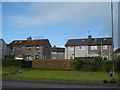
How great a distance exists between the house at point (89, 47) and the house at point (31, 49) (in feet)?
25.2

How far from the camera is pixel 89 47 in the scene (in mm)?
99688

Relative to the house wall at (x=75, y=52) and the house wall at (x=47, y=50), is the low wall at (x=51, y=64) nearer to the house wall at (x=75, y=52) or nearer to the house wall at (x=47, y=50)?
the house wall at (x=75, y=52)

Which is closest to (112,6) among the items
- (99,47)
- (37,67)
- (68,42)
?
(37,67)

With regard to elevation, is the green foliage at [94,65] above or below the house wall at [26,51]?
below

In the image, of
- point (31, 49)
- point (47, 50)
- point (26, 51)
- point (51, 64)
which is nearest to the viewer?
point (51, 64)

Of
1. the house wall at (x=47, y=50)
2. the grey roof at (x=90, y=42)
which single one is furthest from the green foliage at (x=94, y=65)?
the house wall at (x=47, y=50)

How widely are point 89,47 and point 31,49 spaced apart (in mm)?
19703

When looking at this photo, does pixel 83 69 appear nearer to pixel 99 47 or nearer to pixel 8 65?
pixel 8 65

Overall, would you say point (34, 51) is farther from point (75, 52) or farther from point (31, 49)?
point (75, 52)

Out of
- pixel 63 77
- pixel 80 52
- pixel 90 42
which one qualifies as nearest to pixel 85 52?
pixel 80 52

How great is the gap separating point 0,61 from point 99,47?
4058cm

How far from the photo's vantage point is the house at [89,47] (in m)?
97.1

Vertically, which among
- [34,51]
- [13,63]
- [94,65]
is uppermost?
[34,51]

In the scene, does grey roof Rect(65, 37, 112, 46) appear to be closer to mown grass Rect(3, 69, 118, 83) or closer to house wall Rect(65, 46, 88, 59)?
house wall Rect(65, 46, 88, 59)
